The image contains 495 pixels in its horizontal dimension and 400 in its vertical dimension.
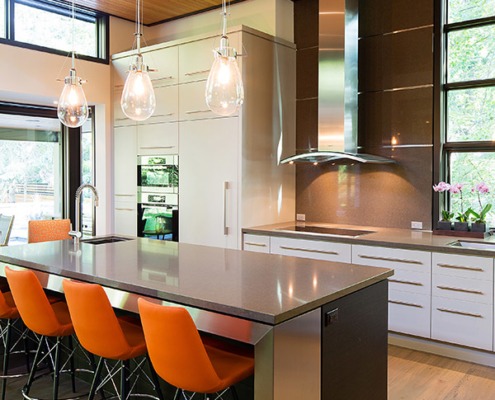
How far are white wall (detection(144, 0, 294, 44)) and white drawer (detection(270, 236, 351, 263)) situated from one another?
6.68 feet

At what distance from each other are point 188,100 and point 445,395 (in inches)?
131

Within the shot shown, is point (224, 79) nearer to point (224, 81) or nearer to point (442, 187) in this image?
point (224, 81)

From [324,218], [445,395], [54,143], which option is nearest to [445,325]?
[445,395]

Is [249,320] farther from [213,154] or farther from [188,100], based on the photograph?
[188,100]

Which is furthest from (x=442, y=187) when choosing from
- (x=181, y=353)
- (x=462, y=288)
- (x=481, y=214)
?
(x=181, y=353)

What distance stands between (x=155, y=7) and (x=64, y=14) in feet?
3.15

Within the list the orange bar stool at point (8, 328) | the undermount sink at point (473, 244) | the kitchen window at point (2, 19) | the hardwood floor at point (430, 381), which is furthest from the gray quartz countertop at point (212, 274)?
the kitchen window at point (2, 19)

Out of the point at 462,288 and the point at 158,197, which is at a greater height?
the point at 158,197

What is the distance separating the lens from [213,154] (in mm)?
4680

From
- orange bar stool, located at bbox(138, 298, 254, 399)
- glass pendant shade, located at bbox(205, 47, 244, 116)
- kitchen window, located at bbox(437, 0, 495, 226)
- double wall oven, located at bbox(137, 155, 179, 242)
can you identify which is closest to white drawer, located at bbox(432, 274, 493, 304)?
kitchen window, located at bbox(437, 0, 495, 226)

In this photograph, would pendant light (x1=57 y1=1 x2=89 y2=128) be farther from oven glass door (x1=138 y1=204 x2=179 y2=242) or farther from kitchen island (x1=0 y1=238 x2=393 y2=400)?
oven glass door (x1=138 y1=204 x2=179 y2=242)

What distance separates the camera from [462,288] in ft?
11.6

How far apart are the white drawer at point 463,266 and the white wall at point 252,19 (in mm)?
2698

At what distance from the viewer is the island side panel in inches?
80.6
